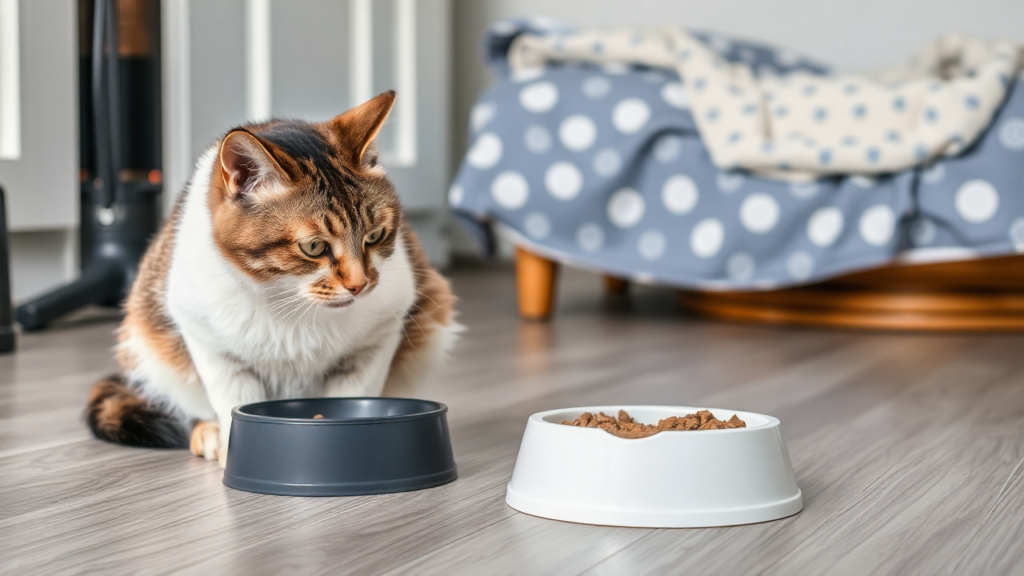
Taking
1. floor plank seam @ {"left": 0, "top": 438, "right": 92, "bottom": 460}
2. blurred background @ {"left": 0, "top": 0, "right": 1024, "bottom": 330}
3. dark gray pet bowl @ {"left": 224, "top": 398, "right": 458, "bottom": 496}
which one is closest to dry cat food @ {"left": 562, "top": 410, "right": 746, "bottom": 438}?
dark gray pet bowl @ {"left": 224, "top": 398, "right": 458, "bottom": 496}

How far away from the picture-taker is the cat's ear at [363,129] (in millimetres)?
1126

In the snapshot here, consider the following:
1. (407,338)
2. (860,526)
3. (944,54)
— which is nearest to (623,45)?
(944,54)

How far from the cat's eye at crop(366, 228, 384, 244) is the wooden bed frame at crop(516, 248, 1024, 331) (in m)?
1.55

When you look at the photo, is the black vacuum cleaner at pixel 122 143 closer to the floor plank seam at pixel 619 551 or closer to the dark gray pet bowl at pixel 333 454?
the dark gray pet bowl at pixel 333 454

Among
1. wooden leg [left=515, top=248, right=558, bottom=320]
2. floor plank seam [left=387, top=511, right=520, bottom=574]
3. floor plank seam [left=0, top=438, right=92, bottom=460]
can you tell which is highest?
floor plank seam [left=387, top=511, right=520, bottom=574]

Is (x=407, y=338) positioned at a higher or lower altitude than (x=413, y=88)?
lower

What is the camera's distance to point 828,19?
365cm

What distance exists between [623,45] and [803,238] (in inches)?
26.1

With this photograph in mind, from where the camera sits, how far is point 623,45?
2631 millimetres

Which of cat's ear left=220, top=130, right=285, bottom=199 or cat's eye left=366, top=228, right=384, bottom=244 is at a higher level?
cat's ear left=220, top=130, right=285, bottom=199

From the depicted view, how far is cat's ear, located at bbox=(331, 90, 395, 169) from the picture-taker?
3.69 ft

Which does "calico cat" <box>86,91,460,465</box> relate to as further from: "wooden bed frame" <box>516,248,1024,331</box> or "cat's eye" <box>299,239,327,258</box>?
"wooden bed frame" <box>516,248,1024,331</box>

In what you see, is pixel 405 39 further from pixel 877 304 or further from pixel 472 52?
pixel 877 304

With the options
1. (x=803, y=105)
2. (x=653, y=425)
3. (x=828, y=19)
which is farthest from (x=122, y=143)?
(x=828, y=19)
